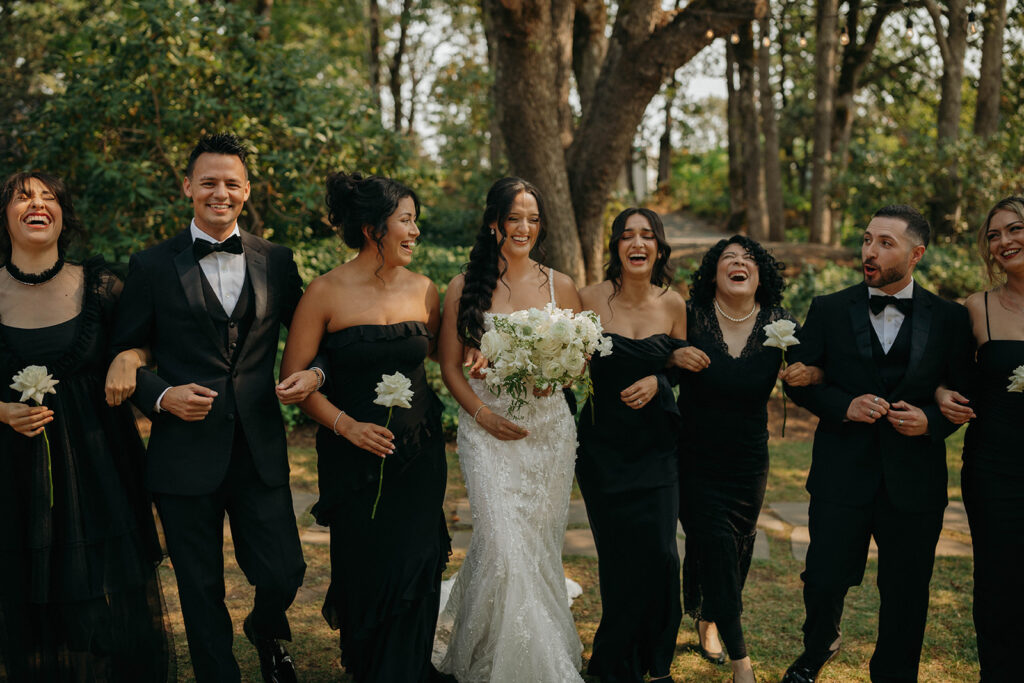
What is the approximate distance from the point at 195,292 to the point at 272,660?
1865 millimetres

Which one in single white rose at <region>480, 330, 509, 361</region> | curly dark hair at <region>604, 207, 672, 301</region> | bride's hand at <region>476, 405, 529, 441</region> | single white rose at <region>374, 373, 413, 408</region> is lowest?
bride's hand at <region>476, 405, 529, 441</region>

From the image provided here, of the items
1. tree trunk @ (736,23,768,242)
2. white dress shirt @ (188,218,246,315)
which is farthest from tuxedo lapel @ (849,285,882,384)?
tree trunk @ (736,23,768,242)

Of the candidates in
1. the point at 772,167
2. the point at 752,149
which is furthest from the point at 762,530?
the point at 772,167

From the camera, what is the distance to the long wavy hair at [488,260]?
4.14m

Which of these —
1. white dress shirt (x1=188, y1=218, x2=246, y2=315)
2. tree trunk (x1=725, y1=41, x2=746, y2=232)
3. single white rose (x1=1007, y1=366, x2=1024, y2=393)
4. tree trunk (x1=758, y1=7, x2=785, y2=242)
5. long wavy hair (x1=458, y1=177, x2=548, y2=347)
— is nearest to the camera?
single white rose (x1=1007, y1=366, x2=1024, y2=393)

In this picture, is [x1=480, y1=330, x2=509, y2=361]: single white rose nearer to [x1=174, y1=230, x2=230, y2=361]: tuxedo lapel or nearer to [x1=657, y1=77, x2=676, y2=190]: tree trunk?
[x1=174, y1=230, x2=230, y2=361]: tuxedo lapel

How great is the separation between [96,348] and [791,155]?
91.2 ft

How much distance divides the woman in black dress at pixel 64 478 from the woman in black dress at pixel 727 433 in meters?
2.75

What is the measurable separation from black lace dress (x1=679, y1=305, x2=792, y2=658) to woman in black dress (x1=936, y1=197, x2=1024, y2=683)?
887 mm

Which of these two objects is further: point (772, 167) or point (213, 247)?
point (772, 167)

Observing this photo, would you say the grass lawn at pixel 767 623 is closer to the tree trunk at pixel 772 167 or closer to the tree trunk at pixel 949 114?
the tree trunk at pixel 949 114

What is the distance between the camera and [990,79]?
14.9 m

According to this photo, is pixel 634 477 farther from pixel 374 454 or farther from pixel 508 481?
pixel 374 454

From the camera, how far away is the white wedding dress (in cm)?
393
